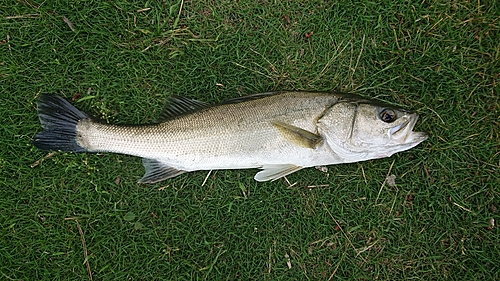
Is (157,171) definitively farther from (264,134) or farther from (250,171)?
(264,134)

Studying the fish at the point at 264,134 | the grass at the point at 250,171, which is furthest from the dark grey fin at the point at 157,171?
the grass at the point at 250,171

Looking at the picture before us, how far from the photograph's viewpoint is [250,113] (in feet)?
10.4

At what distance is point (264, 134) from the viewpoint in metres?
3.15

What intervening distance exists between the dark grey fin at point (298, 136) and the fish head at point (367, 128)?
9 cm

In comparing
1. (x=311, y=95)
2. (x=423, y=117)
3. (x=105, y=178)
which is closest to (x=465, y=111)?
(x=423, y=117)

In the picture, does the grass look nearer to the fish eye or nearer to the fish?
the fish

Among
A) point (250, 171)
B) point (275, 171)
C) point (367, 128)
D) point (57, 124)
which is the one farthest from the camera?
point (250, 171)

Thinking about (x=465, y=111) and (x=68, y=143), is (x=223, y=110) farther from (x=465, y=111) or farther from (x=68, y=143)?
(x=465, y=111)

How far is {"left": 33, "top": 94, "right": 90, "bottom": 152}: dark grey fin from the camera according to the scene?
3.37 meters

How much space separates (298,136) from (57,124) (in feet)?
7.50

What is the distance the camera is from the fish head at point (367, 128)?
308 centimetres

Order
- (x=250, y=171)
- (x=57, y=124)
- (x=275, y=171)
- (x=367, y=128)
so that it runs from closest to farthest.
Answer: (x=367, y=128), (x=275, y=171), (x=57, y=124), (x=250, y=171)

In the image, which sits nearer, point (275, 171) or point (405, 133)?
point (405, 133)

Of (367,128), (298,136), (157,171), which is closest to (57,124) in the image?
(157,171)
